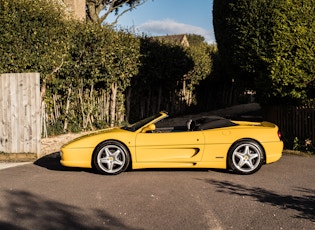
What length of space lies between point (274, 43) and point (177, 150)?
3980 millimetres

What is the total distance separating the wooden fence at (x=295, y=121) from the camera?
920 cm

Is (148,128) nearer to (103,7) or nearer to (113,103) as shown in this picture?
(113,103)

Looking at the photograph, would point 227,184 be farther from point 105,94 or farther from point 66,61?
point 105,94

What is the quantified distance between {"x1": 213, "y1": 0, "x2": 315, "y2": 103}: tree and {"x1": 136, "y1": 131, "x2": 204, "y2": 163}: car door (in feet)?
10.7

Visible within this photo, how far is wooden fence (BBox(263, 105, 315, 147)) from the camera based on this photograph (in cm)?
920

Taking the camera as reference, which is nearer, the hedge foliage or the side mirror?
the side mirror

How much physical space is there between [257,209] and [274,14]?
593cm

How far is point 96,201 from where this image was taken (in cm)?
530

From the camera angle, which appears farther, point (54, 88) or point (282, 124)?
point (54, 88)

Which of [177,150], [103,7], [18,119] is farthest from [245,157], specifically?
[103,7]

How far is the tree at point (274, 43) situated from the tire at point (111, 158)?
13.9ft

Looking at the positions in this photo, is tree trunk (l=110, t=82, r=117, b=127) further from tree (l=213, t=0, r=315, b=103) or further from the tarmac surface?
the tarmac surface

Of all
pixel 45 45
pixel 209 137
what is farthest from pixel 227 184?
pixel 45 45

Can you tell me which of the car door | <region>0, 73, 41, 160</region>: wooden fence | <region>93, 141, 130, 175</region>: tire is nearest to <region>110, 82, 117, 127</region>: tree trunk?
<region>0, 73, 41, 160</region>: wooden fence
